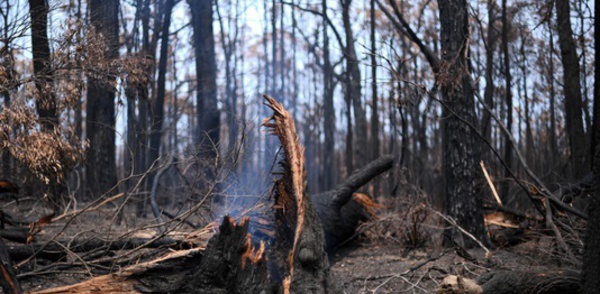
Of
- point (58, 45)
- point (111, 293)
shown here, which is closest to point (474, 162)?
point (111, 293)

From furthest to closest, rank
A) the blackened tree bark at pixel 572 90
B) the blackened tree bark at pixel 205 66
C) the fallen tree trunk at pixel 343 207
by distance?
the blackened tree bark at pixel 205 66
the blackened tree bark at pixel 572 90
the fallen tree trunk at pixel 343 207

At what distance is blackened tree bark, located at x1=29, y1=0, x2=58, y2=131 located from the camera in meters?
6.45

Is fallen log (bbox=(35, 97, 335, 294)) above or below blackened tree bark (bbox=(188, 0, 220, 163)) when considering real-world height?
below

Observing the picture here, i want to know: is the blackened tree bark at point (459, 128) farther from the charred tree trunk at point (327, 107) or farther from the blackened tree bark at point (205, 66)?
the charred tree trunk at point (327, 107)

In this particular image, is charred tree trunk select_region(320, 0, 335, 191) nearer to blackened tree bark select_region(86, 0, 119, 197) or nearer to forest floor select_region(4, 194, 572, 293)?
blackened tree bark select_region(86, 0, 119, 197)

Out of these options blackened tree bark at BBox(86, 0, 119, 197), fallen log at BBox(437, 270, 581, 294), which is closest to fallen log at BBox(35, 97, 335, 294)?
fallen log at BBox(437, 270, 581, 294)

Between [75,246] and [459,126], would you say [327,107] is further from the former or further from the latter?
[75,246]

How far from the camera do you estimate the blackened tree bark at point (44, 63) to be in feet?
21.1

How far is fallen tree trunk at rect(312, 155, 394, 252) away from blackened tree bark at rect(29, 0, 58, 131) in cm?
406

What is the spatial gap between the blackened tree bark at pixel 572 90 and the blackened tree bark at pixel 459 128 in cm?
538

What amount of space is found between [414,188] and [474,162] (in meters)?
0.99

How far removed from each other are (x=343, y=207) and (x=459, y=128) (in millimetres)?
2283

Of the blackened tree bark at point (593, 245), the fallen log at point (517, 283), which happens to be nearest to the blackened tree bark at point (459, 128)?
the fallen log at point (517, 283)

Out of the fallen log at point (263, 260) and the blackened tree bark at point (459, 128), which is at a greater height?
the blackened tree bark at point (459, 128)
